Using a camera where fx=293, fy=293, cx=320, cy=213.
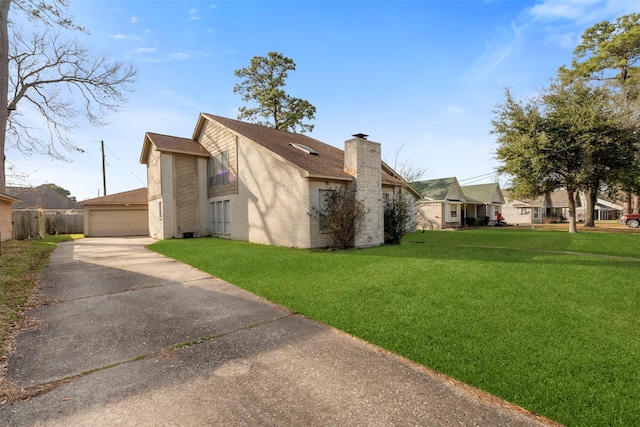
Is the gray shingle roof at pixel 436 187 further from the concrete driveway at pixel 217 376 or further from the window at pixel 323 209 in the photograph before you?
the concrete driveway at pixel 217 376

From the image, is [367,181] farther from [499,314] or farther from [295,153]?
[499,314]

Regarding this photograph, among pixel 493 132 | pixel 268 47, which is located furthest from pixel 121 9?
pixel 493 132

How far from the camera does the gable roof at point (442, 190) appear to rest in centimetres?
2641

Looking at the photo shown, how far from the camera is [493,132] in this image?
22250 mm

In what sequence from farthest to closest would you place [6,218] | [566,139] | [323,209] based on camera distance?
[566,139], [6,218], [323,209]

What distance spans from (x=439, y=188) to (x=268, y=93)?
61.6 feet

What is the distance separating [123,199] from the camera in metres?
22.8

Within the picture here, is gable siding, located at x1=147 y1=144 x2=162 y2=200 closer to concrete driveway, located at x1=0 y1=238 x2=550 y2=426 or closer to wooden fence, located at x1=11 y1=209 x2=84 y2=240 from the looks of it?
wooden fence, located at x1=11 y1=209 x2=84 y2=240

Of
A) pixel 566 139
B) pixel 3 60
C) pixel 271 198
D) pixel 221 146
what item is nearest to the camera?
pixel 271 198

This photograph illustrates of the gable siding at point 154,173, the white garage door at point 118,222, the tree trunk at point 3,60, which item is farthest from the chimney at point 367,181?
the white garage door at point 118,222

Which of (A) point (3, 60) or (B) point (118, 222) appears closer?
(A) point (3, 60)

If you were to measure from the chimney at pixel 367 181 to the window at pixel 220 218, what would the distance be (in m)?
7.53

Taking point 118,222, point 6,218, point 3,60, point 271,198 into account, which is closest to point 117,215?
point 118,222

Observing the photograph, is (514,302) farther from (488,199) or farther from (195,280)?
(488,199)
